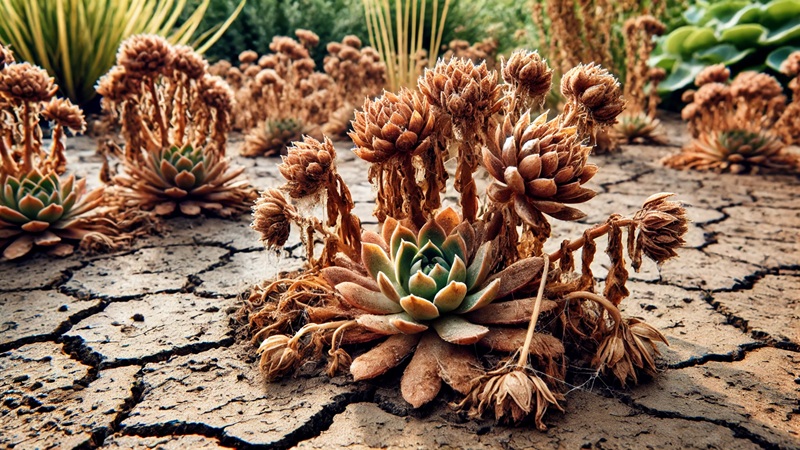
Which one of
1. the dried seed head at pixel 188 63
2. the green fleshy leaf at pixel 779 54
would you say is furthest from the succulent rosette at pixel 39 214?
the green fleshy leaf at pixel 779 54

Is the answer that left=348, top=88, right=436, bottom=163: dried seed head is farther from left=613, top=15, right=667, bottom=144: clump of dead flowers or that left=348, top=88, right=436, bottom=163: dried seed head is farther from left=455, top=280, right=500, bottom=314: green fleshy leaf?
left=613, top=15, right=667, bottom=144: clump of dead flowers

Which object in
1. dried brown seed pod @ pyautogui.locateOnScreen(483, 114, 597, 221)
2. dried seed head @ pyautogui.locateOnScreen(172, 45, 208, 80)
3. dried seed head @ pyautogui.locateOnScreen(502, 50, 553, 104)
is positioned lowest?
dried brown seed pod @ pyautogui.locateOnScreen(483, 114, 597, 221)

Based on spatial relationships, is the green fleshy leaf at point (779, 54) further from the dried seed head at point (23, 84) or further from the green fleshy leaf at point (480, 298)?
the dried seed head at point (23, 84)

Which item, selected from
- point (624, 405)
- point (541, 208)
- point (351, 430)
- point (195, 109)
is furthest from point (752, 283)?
point (195, 109)

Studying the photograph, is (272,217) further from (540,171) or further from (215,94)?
(215,94)

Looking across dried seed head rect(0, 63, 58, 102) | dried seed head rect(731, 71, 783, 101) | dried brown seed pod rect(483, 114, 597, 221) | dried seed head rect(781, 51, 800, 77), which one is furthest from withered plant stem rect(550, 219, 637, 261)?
dried seed head rect(781, 51, 800, 77)

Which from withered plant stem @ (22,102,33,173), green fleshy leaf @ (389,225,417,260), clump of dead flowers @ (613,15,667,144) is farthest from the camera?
clump of dead flowers @ (613,15,667,144)

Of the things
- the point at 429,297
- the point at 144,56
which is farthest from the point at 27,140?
the point at 429,297
